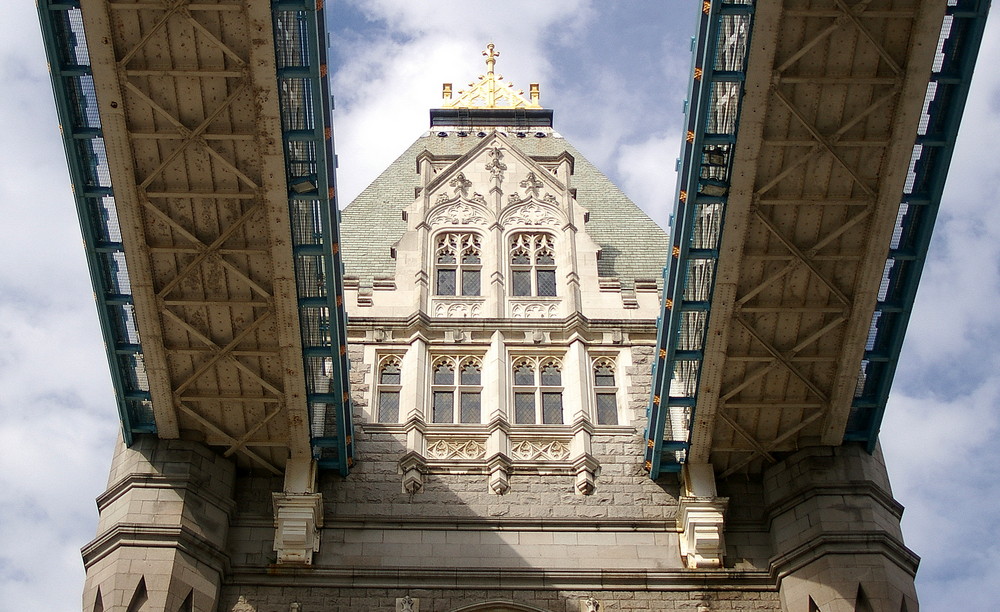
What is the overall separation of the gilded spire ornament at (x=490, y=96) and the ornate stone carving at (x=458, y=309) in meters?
17.4

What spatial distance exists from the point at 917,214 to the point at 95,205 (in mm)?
12182

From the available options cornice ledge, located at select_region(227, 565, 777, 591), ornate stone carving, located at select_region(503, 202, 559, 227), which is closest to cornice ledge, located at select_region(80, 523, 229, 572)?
cornice ledge, located at select_region(227, 565, 777, 591)

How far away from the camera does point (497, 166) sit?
1277 inches

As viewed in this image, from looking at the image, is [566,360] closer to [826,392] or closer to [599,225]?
[826,392]

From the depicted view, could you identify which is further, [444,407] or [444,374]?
[444,374]

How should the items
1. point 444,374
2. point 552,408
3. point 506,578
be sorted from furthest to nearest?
point 444,374 → point 552,408 → point 506,578

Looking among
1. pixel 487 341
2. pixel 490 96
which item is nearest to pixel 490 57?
pixel 490 96

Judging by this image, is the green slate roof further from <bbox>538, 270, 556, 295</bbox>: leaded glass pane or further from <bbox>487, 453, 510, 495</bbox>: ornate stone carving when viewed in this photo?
<bbox>487, 453, 510, 495</bbox>: ornate stone carving

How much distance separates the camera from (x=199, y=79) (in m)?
19.8

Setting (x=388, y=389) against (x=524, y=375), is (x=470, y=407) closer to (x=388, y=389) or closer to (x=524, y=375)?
(x=524, y=375)

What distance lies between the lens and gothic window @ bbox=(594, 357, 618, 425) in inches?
1045

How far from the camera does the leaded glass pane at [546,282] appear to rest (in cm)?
2944

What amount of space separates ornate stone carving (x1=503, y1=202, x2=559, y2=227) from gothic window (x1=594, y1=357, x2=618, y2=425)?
462 cm

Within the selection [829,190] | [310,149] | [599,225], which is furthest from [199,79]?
[599,225]
